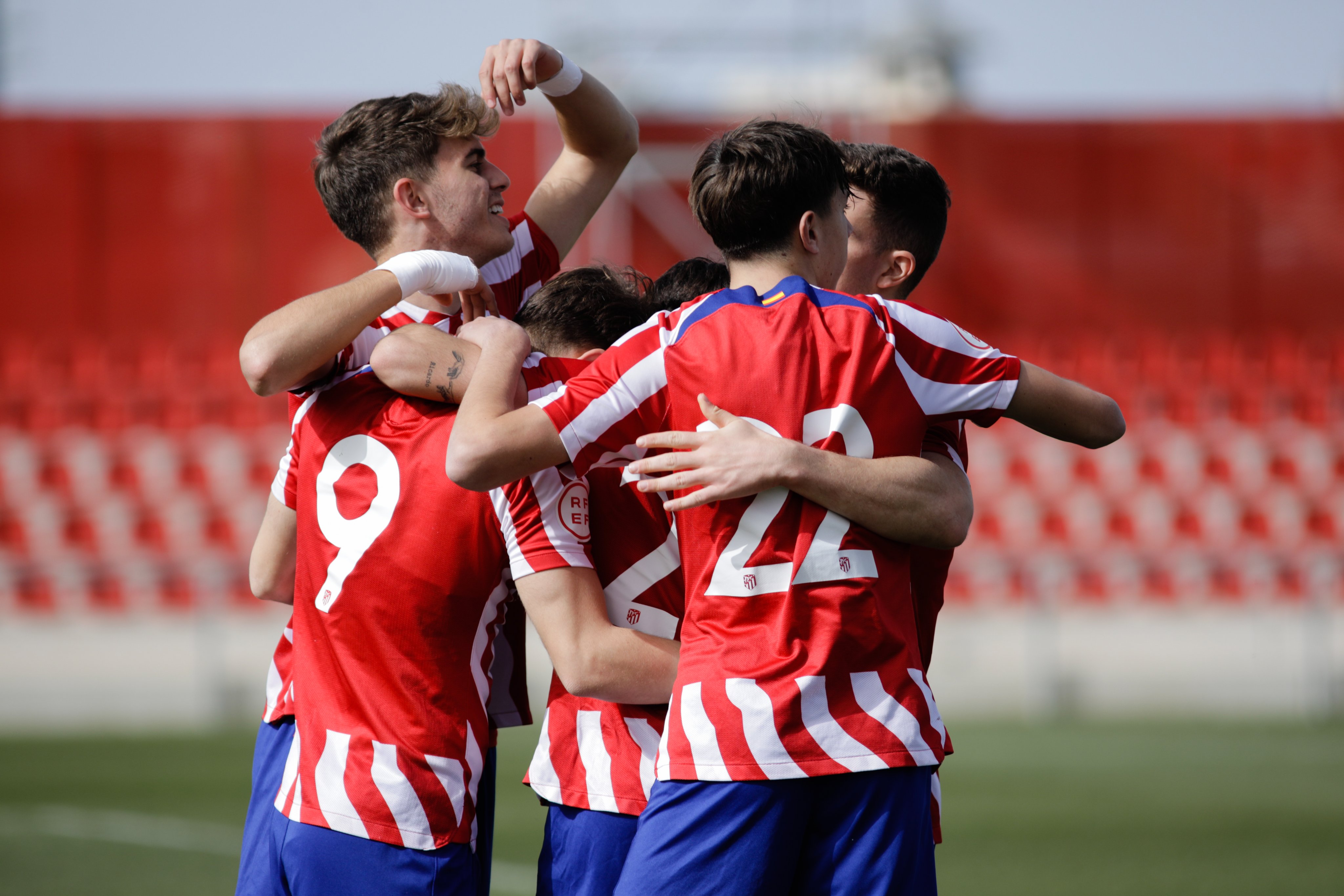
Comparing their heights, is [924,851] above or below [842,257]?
below

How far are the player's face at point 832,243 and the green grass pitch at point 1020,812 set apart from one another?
389 centimetres

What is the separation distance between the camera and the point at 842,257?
2080 millimetres

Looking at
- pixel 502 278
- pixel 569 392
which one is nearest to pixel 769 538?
pixel 569 392

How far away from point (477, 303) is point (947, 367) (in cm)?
85

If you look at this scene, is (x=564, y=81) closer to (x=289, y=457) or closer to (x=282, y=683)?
(x=289, y=457)

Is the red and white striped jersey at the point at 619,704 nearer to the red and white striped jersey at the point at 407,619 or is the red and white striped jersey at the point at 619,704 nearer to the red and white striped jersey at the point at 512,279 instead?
the red and white striped jersey at the point at 407,619

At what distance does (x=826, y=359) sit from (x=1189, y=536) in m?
11.6

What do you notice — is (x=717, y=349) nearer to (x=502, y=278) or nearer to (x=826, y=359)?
(x=826, y=359)

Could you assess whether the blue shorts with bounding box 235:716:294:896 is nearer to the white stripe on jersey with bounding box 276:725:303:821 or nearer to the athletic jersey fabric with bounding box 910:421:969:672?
the white stripe on jersey with bounding box 276:725:303:821

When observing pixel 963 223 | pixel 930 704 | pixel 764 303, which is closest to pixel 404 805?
pixel 930 704

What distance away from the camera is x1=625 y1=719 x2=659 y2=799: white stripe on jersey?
78.6 inches

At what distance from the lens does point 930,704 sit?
1.91 m

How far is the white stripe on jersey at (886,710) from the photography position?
1837mm

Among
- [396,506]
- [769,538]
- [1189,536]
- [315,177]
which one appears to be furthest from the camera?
[1189,536]
